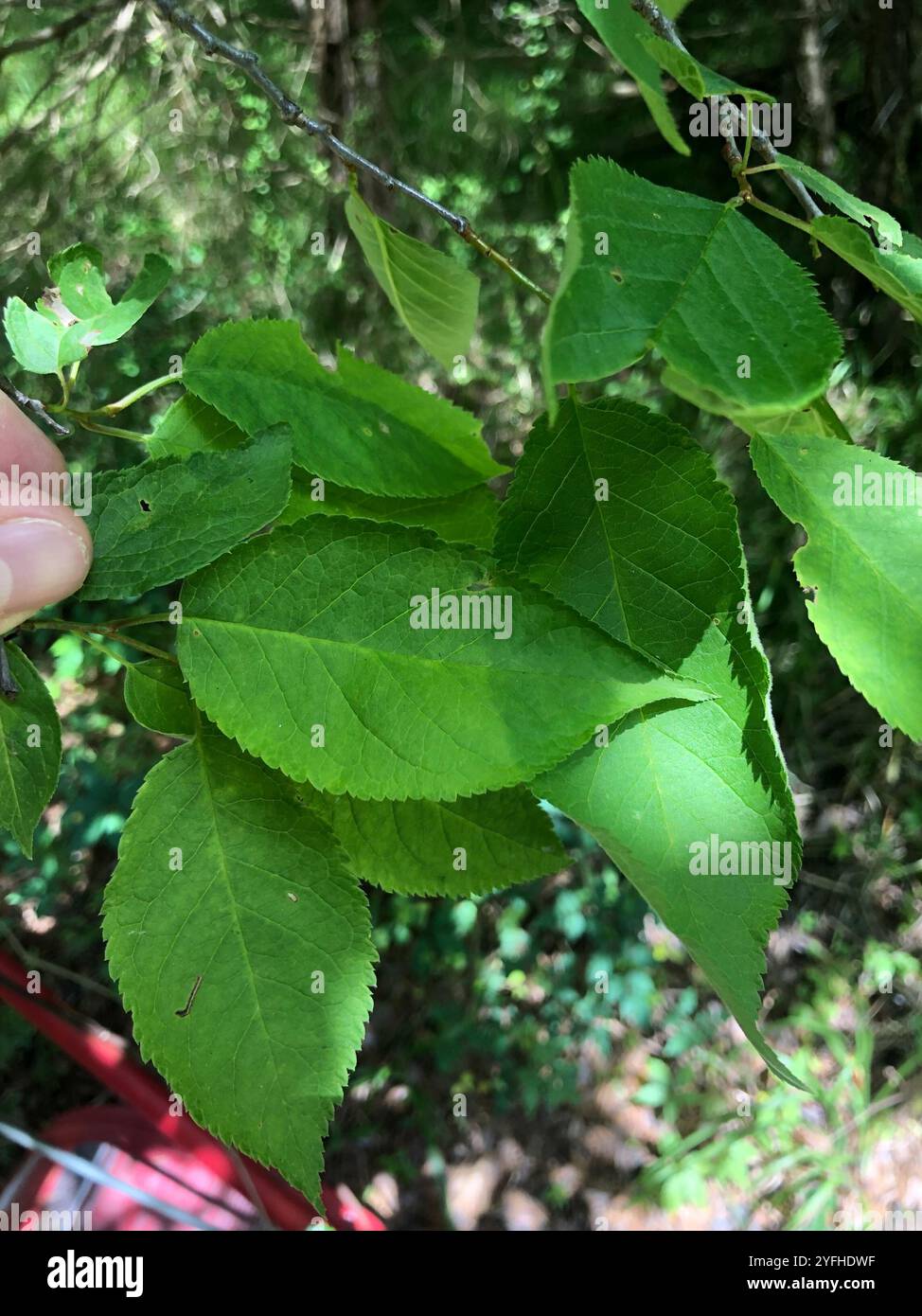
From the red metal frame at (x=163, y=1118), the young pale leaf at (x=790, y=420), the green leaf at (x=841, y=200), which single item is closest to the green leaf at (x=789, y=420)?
the young pale leaf at (x=790, y=420)

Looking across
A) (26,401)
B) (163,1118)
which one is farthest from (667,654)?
(163,1118)

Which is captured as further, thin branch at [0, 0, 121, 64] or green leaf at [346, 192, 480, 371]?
thin branch at [0, 0, 121, 64]

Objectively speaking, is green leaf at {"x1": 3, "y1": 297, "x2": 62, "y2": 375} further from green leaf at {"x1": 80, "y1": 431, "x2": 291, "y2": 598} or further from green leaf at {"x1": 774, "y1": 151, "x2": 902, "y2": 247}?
green leaf at {"x1": 774, "y1": 151, "x2": 902, "y2": 247}

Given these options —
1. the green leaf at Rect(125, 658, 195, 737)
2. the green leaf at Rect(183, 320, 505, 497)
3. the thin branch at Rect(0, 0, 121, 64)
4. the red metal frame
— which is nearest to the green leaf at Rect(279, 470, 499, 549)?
the green leaf at Rect(183, 320, 505, 497)

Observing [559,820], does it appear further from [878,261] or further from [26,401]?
[878,261]

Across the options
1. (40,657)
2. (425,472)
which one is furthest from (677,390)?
(40,657)
